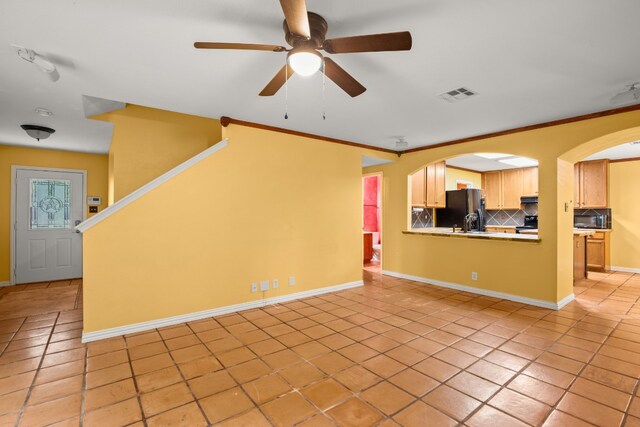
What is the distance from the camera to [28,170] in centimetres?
534

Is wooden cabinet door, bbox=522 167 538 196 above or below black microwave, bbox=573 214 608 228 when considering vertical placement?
above

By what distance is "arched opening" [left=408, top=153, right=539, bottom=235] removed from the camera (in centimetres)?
563

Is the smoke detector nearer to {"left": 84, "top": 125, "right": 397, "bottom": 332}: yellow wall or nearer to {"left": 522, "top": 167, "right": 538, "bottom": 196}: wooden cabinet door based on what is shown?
{"left": 84, "top": 125, "right": 397, "bottom": 332}: yellow wall

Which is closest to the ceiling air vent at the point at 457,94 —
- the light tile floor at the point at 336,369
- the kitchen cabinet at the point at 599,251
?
the light tile floor at the point at 336,369

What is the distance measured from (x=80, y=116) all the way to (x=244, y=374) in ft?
12.2

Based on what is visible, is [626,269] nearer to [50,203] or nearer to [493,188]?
[493,188]

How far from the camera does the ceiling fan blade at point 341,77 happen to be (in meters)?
1.93

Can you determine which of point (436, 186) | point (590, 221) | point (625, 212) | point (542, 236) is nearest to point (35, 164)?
point (436, 186)

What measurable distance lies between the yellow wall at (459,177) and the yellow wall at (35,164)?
7513 millimetres

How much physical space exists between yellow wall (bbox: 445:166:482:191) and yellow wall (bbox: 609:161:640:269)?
8.46 feet

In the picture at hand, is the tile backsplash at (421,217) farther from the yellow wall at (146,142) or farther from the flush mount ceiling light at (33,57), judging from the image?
the flush mount ceiling light at (33,57)

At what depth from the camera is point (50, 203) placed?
553cm

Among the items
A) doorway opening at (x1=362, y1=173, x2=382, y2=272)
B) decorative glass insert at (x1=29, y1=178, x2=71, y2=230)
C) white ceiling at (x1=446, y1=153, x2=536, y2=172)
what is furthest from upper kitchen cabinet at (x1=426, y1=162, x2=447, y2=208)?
decorative glass insert at (x1=29, y1=178, x2=71, y2=230)

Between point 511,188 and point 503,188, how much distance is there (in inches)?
7.1
